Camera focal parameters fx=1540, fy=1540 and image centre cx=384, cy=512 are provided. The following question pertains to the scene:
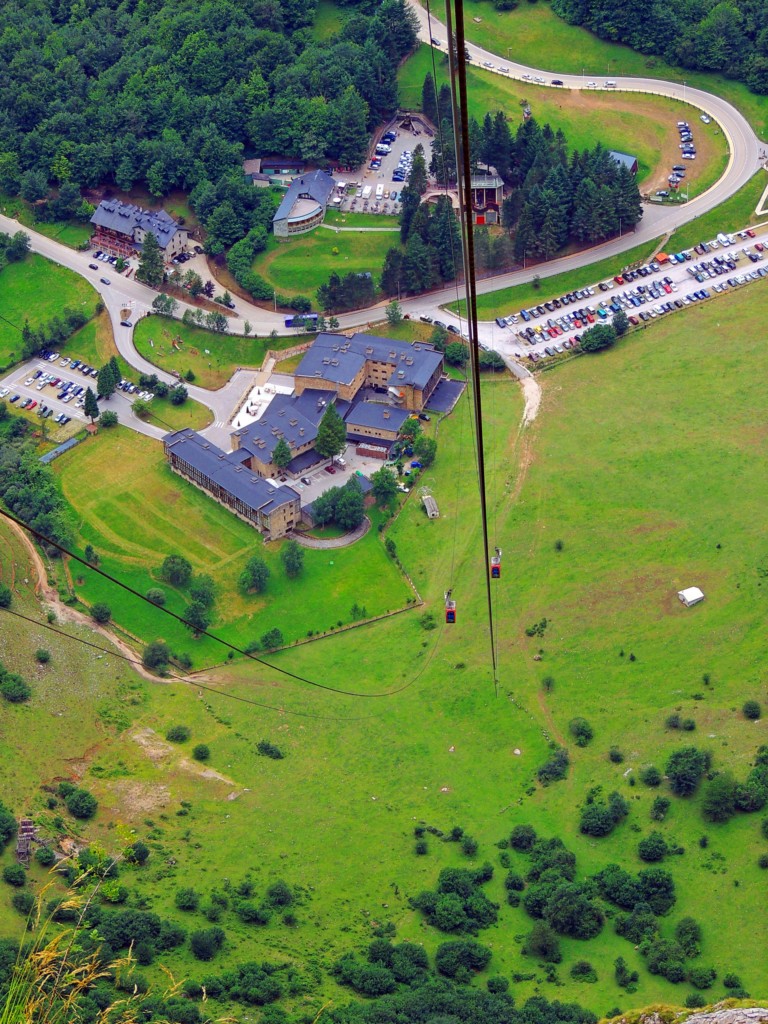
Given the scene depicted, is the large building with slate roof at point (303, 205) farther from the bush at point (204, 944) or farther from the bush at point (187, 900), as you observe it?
the bush at point (204, 944)

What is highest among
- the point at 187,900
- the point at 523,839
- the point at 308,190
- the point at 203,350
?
the point at 308,190

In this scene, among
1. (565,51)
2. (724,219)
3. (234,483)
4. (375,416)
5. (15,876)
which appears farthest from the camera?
(565,51)

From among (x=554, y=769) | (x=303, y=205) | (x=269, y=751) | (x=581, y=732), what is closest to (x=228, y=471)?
(x=269, y=751)

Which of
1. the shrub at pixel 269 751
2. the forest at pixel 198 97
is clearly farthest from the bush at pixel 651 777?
the forest at pixel 198 97

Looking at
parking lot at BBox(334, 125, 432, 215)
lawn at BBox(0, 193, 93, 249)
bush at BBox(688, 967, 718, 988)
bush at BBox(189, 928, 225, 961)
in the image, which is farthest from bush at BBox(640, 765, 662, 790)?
lawn at BBox(0, 193, 93, 249)

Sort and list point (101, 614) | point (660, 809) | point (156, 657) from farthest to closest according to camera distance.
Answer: point (101, 614)
point (156, 657)
point (660, 809)

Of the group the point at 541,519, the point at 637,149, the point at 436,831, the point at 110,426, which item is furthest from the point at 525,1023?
the point at 637,149

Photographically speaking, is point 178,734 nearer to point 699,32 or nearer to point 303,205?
point 303,205

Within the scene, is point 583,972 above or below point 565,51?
below
